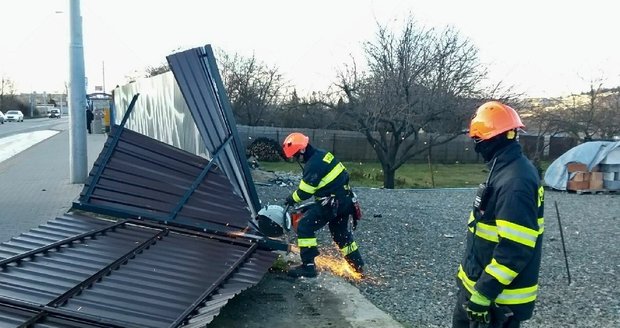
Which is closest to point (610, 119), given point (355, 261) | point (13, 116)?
point (355, 261)

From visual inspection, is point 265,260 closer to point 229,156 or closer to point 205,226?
point 205,226

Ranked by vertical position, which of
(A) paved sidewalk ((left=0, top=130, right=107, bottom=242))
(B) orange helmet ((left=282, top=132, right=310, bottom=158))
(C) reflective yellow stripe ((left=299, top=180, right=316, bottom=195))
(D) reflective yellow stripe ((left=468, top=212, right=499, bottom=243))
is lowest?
(A) paved sidewalk ((left=0, top=130, right=107, bottom=242))

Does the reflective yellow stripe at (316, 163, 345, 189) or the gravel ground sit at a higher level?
the reflective yellow stripe at (316, 163, 345, 189)

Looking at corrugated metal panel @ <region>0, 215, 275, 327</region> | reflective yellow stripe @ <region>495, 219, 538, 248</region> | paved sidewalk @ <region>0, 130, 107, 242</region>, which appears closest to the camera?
reflective yellow stripe @ <region>495, 219, 538, 248</region>

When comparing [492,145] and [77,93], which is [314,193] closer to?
[492,145]

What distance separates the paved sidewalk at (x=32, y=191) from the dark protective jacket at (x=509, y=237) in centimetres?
602

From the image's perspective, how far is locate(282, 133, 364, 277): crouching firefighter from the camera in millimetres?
6223

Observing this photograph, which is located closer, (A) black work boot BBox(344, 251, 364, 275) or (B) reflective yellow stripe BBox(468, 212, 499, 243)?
(B) reflective yellow stripe BBox(468, 212, 499, 243)

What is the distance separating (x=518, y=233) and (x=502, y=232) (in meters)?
0.08

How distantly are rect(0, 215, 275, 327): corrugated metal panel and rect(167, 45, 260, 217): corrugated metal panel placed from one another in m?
1.28

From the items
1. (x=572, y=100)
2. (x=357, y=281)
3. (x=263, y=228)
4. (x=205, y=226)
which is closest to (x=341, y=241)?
(x=357, y=281)

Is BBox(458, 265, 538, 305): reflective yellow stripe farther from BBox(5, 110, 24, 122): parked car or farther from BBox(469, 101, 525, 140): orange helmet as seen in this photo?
BBox(5, 110, 24, 122): parked car

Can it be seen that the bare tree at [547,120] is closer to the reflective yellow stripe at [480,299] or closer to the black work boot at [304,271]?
the black work boot at [304,271]

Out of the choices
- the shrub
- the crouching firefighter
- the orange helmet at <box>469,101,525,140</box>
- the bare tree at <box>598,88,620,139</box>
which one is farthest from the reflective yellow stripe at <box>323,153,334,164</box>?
the bare tree at <box>598,88,620,139</box>
